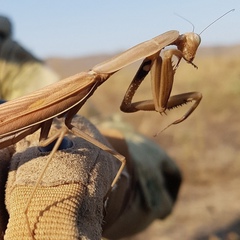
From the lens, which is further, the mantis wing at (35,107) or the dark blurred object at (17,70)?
the dark blurred object at (17,70)

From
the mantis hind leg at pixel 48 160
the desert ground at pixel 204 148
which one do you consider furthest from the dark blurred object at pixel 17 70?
the mantis hind leg at pixel 48 160

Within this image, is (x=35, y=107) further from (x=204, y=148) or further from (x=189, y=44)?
(x=204, y=148)

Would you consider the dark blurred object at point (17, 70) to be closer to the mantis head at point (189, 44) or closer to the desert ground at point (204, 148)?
the desert ground at point (204, 148)

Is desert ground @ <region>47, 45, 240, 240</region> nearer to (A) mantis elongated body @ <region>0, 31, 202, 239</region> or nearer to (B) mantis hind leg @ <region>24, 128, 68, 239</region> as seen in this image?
(A) mantis elongated body @ <region>0, 31, 202, 239</region>

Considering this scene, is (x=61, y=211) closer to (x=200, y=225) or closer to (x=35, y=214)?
(x=35, y=214)

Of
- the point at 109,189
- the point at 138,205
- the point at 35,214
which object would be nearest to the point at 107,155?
the point at 109,189

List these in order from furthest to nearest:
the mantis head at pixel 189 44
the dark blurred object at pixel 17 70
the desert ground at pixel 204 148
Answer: the desert ground at pixel 204 148
the dark blurred object at pixel 17 70
the mantis head at pixel 189 44

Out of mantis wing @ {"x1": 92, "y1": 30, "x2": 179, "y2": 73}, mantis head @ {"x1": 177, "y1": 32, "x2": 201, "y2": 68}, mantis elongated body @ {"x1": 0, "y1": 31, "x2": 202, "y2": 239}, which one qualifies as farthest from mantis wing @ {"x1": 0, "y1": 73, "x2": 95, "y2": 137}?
mantis head @ {"x1": 177, "y1": 32, "x2": 201, "y2": 68}
